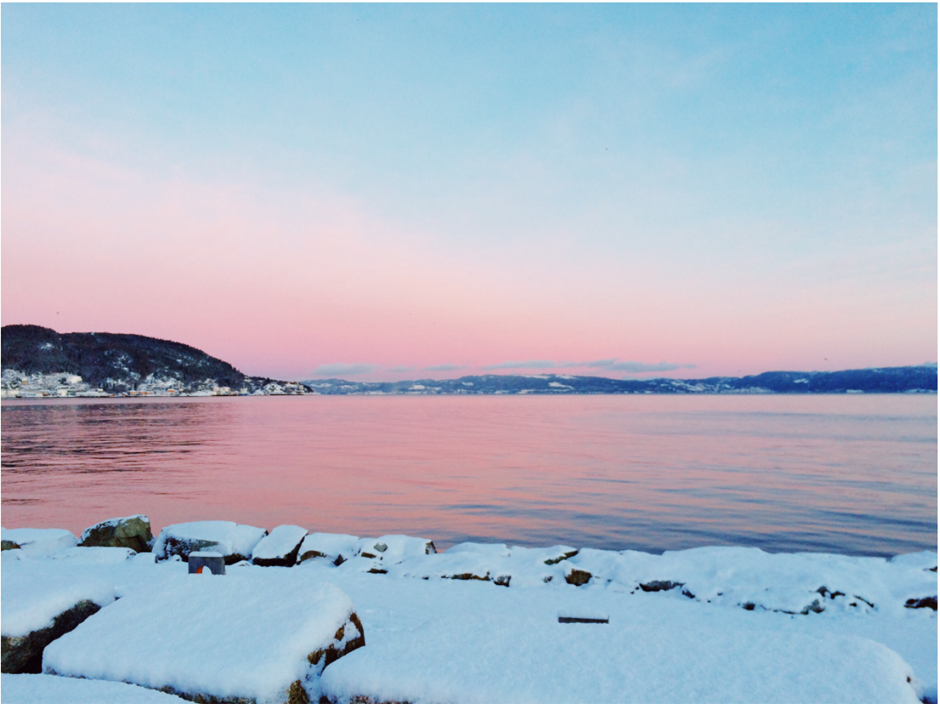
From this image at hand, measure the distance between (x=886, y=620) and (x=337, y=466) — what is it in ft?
82.8

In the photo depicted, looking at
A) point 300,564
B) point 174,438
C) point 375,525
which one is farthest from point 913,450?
point 174,438

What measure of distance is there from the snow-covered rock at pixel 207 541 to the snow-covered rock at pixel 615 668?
26.0 ft

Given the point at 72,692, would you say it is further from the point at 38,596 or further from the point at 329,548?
the point at 329,548

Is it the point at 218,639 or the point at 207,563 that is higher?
the point at 218,639

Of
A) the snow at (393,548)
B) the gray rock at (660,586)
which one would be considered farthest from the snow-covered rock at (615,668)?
the snow at (393,548)

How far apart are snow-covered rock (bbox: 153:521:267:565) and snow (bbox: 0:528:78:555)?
2313 millimetres

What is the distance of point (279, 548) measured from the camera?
11.8 meters

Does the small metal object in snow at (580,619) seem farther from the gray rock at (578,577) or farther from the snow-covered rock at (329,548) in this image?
the snow-covered rock at (329,548)

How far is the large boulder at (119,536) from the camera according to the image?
1262 cm

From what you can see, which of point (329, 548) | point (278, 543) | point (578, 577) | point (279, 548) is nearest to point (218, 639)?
point (578, 577)

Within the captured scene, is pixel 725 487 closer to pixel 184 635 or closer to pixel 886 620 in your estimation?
pixel 886 620

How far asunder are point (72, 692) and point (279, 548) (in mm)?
7741

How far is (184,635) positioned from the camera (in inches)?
193

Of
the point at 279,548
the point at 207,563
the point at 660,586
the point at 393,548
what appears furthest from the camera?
the point at 279,548
